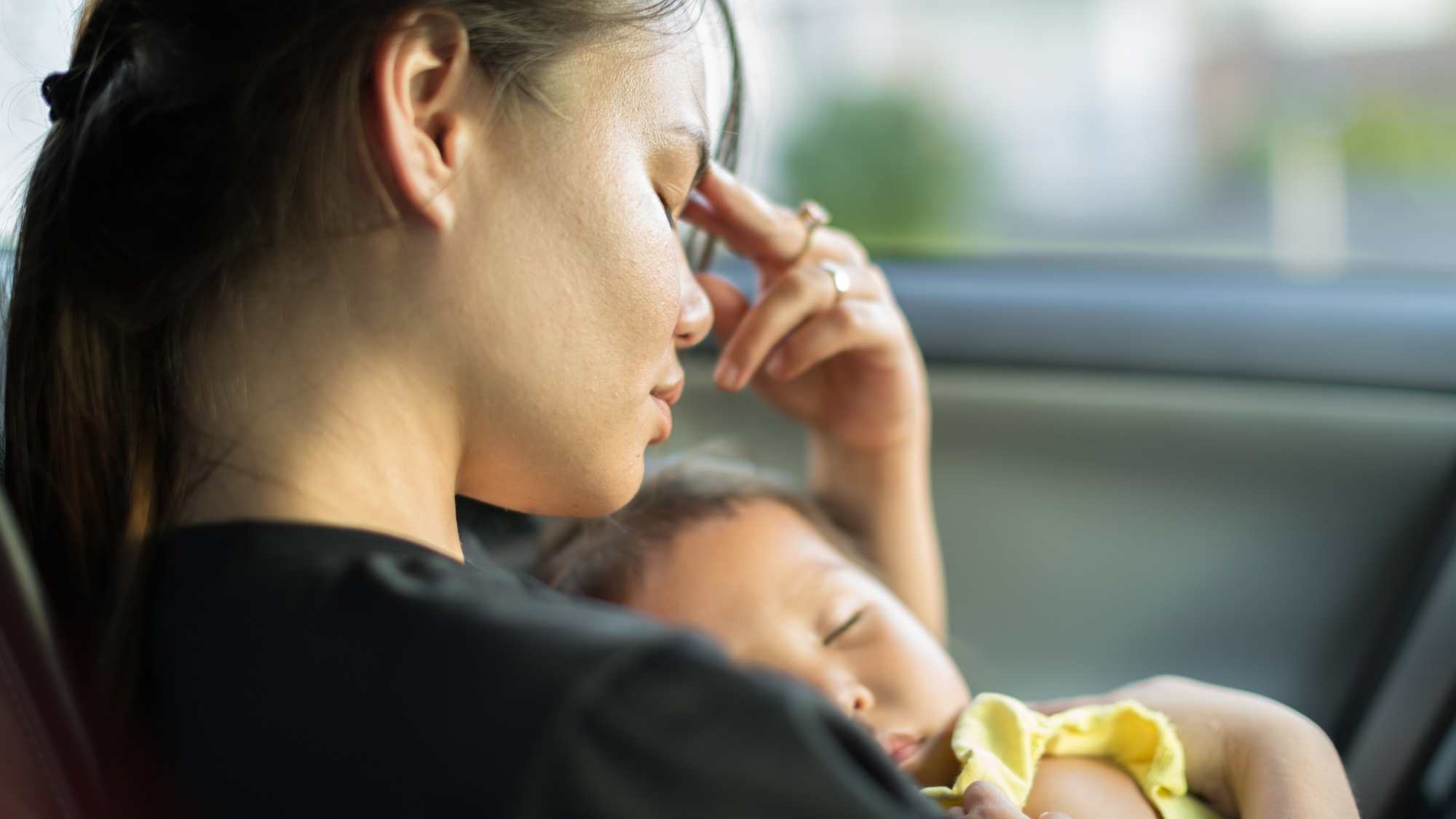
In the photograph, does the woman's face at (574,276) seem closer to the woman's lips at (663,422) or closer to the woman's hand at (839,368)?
the woman's lips at (663,422)

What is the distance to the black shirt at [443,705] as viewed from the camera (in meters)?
0.52

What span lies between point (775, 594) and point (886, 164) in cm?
231

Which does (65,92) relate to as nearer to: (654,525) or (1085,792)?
(654,525)

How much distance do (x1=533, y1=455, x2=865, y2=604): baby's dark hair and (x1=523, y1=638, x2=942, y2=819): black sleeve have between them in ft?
2.13

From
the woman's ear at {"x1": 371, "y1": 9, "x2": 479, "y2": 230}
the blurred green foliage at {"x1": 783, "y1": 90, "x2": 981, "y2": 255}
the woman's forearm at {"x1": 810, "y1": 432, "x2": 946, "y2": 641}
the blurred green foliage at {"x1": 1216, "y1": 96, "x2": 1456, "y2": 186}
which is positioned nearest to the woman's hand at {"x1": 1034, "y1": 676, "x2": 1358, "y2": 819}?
the woman's forearm at {"x1": 810, "y1": 432, "x2": 946, "y2": 641}

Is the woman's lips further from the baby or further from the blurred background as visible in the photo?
the blurred background

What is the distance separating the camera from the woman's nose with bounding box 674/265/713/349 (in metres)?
0.96

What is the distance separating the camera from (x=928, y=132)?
135 inches

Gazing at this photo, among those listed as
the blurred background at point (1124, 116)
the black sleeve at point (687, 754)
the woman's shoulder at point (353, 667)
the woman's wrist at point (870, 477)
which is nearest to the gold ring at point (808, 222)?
the woman's wrist at point (870, 477)

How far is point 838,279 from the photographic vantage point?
46.8 inches

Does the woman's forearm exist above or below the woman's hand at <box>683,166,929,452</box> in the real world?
below

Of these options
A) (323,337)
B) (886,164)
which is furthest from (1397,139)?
(323,337)

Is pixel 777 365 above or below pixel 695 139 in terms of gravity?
below

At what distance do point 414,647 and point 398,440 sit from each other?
0.18m
